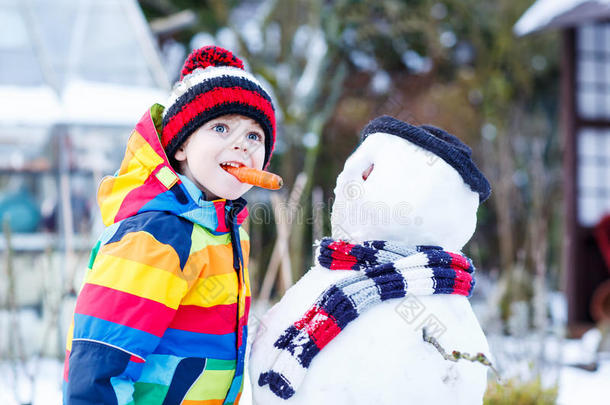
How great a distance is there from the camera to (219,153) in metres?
1.25

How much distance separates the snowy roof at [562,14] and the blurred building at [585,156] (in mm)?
22

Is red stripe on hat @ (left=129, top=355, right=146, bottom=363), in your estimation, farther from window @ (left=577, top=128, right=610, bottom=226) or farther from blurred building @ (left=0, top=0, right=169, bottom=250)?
window @ (left=577, top=128, right=610, bottom=226)

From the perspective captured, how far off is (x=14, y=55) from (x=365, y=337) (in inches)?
151

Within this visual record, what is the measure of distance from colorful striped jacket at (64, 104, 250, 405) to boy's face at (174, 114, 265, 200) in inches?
1.7

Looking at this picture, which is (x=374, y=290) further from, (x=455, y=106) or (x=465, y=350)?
(x=455, y=106)

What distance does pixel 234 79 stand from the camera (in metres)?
1.27

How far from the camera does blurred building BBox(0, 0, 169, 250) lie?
393cm

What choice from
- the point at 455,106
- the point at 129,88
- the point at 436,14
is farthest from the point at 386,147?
the point at 436,14

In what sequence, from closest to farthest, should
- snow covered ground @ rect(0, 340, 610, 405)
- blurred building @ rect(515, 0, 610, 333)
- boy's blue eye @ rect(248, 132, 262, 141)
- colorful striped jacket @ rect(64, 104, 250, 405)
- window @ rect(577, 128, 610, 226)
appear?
colorful striped jacket @ rect(64, 104, 250, 405)
boy's blue eye @ rect(248, 132, 262, 141)
snow covered ground @ rect(0, 340, 610, 405)
blurred building @ rect(515, 0, 610, 333)
window @ rect(577, 128, 610, 226)

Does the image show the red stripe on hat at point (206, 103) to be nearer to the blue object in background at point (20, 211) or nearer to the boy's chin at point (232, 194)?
the boy's chin at point (232, 194)

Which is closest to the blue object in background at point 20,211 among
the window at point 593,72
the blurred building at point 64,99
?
the blurred building at point 64,99

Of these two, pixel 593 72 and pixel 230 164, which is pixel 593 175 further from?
pixel 230 164

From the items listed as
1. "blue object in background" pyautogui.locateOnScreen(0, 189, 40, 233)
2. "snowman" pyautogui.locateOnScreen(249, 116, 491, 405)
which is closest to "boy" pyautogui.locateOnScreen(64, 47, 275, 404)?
"snowman" pyautogui.locateOnScreen(249, 116, 491, 405)

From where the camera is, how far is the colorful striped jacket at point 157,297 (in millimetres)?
1068
